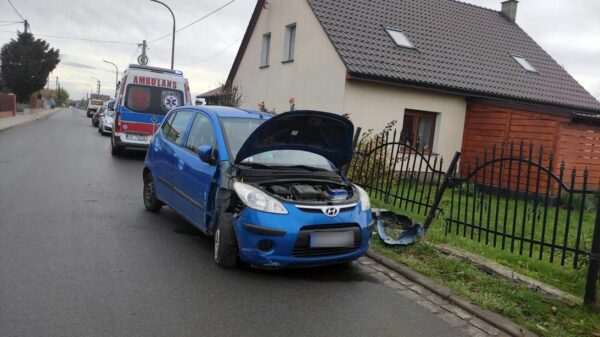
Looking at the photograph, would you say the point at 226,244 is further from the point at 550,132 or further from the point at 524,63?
the point at 524,63

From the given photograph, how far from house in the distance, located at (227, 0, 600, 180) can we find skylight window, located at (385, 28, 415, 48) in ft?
0.22

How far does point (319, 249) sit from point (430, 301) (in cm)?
117

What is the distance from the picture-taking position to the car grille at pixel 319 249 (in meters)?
4.79

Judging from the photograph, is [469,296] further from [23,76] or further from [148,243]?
[23,76]

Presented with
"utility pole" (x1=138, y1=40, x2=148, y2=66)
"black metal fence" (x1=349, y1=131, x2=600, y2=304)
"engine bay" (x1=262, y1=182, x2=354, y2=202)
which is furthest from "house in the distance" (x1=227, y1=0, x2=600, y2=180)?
"utility pole" (x1=138, y1=40, x2=148, y2=66)

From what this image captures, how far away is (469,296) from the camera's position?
482 centimetres

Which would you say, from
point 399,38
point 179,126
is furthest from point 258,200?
point 399,38

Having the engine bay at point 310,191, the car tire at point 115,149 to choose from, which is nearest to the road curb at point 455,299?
the engine bay at point 310,191

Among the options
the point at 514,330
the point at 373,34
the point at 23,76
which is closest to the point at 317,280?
the point at 514,330

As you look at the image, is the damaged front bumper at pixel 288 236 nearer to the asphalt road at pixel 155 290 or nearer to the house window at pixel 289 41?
the asphalt road at pixel 155 290

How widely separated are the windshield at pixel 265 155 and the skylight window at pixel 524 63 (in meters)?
15.3

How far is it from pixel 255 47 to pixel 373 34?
21.1 feet

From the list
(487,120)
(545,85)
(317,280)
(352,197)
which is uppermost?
(545,85)

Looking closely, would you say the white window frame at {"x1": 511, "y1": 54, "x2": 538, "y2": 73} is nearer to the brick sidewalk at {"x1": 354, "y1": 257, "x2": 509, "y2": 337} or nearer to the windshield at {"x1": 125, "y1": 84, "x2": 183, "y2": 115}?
the windshield at {"x1": 125, "y1": 84, "x2": 183, "y2": 115}
